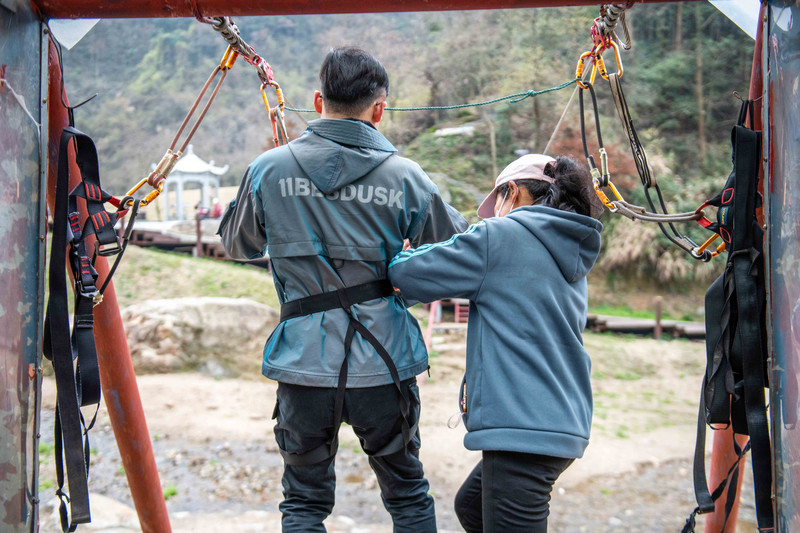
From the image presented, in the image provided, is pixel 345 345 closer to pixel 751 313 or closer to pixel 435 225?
pixel 435 225

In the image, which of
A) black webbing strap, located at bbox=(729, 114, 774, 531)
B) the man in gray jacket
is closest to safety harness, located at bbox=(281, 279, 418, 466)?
the man in gray jacket

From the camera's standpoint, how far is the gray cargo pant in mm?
1881

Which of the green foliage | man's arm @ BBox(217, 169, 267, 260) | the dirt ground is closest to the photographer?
man's arm @ BBox(217, 169, 267, 260)

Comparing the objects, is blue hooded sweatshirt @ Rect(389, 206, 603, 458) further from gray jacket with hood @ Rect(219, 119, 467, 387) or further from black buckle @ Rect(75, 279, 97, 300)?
black buckle @ Rect(75, 279, 97, 300)

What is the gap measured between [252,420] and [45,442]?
71.1 inches

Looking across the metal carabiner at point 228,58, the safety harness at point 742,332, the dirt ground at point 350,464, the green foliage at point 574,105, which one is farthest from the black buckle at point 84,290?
the green foliage at point 574,105

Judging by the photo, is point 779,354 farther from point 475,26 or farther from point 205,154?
point 205,154

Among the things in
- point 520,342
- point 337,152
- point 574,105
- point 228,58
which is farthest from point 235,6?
point 574,105

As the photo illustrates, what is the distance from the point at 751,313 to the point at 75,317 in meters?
1.82

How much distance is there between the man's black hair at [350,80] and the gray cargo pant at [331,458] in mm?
838

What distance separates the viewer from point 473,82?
57.1ft

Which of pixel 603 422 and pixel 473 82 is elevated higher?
pixel 473 82

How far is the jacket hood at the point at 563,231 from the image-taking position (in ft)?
5.77

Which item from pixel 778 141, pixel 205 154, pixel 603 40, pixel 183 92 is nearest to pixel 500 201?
pixel 778 141
